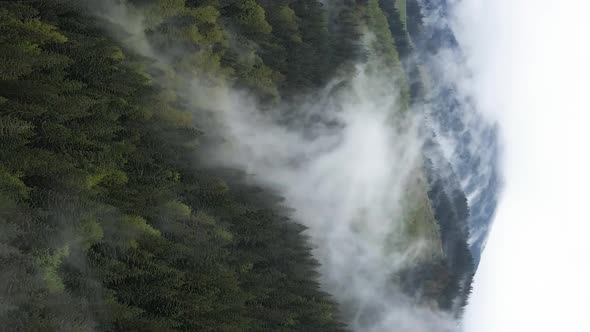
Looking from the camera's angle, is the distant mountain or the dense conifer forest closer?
the dense conifer forest

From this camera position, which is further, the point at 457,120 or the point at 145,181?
the point at 457,120

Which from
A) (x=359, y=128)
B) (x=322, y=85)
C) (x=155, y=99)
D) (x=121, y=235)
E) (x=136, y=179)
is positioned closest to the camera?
(x=121, y=235)

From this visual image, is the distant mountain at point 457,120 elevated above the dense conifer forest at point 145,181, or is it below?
above

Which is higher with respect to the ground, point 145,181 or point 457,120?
point 457,120

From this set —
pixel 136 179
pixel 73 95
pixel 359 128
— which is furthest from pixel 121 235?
pixel 359 128

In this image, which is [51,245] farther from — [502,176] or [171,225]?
[502,176]

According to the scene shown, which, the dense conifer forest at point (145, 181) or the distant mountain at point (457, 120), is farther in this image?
the distant mountain at point (457, 120)

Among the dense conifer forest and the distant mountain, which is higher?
the distant mountain

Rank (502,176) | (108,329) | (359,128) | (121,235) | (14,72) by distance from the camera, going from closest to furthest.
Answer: (14,72) < (108,329) < (121,235) < (359,128) < (502,176)
